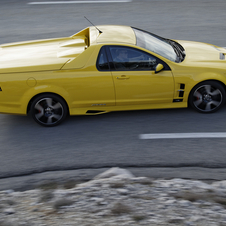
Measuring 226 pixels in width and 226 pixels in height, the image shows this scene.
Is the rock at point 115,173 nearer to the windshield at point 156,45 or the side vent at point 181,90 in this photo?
the side vent at point 181,90

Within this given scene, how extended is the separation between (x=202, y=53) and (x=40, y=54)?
10.3 ft

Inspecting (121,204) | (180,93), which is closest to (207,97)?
(180,93)

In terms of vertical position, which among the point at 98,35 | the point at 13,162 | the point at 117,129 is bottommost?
the point at 13,162

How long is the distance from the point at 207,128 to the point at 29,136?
3163mm

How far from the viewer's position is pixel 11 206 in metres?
3.99

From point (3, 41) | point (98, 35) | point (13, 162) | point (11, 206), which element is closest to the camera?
point (11, 206)

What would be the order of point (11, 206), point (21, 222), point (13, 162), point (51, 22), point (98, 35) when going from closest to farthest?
point (21, 222) < point (11, 206) < point (13, 162) < point (98, 35) < point (51, 22)

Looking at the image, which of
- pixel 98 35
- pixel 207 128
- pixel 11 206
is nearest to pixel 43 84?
pixel 98 35

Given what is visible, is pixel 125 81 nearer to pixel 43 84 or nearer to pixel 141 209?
pixel 43 84

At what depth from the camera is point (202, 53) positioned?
257 inches

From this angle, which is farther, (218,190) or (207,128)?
(207,128)

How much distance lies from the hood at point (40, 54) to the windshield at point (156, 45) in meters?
1.09

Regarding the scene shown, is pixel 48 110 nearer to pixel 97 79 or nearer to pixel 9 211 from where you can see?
pixel 97 79

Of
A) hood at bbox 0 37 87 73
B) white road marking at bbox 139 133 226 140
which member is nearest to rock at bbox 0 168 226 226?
white road marking at bbox 139 133 226 140
